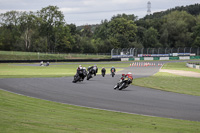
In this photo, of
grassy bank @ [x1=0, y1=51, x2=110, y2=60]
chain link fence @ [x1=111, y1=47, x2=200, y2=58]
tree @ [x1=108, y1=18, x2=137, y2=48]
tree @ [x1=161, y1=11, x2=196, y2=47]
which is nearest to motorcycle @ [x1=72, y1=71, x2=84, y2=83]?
grassy bank @ [x1=0, y1=51, x2=110, y2=60]

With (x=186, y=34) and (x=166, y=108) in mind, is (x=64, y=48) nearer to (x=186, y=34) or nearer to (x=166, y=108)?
(x=186, y=34)

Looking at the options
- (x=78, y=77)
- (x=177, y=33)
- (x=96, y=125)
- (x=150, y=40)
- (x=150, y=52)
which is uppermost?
(x=177, y=33)

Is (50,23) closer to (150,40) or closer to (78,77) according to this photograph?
(150,40)

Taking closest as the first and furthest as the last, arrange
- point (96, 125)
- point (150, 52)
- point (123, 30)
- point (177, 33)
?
point (96, 125) < point (150, 52) < point (123, 30) < point (177, 33)

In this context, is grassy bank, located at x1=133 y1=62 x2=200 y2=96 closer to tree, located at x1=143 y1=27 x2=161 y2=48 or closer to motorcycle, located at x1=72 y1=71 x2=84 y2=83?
motorcycle, located at x1=72 y1=71 x2=84 y2=83

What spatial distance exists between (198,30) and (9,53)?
7620cm

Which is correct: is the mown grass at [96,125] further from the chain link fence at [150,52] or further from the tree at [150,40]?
the tree at [150,40]

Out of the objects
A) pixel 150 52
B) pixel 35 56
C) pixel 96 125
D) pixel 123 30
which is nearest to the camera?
pixel 96 125

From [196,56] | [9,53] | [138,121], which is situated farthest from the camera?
[196,56]

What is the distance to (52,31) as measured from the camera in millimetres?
101312

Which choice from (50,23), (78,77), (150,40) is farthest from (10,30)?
(78,77)

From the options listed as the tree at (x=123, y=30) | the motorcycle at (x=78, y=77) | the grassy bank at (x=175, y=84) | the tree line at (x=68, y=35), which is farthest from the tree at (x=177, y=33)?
the motorcycle at (x=78, y=77)

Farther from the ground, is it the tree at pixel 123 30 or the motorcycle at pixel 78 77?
the tree at pixel 123 30

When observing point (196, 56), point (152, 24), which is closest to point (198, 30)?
point (152, 24)
